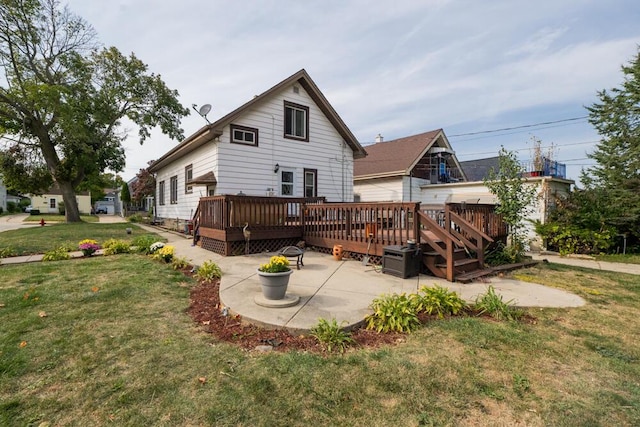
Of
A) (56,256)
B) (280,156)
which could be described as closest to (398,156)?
(280,156)

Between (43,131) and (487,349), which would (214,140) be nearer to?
(487,349)

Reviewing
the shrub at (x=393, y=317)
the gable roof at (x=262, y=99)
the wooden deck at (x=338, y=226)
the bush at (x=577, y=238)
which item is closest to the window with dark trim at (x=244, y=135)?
the gable roof at (x=262, y=99)

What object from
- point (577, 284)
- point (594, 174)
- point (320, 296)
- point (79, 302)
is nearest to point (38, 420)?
point (79, 302)

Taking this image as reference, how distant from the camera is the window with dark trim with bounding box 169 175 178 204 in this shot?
15164 mm

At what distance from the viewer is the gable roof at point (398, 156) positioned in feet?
52.3

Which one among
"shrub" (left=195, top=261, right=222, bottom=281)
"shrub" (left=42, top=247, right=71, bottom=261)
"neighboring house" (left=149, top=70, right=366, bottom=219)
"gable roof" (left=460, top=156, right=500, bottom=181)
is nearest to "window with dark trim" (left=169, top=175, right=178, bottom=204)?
"neighboring house" (left=149, top=70, right=366, bottom=219)

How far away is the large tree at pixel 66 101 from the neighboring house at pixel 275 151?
6626 mm

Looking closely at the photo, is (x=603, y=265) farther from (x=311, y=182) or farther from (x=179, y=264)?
(x=179, y=264)

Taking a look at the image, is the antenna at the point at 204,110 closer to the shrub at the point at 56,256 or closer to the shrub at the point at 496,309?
the shrub at the point at 56,256

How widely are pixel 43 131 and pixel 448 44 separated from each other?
71.7 feet

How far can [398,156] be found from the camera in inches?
676

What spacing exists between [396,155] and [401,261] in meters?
13.0

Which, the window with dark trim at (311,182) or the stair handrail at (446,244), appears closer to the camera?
the stair handrail at (446,244)

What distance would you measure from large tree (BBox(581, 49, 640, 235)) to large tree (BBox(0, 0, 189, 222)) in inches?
864
